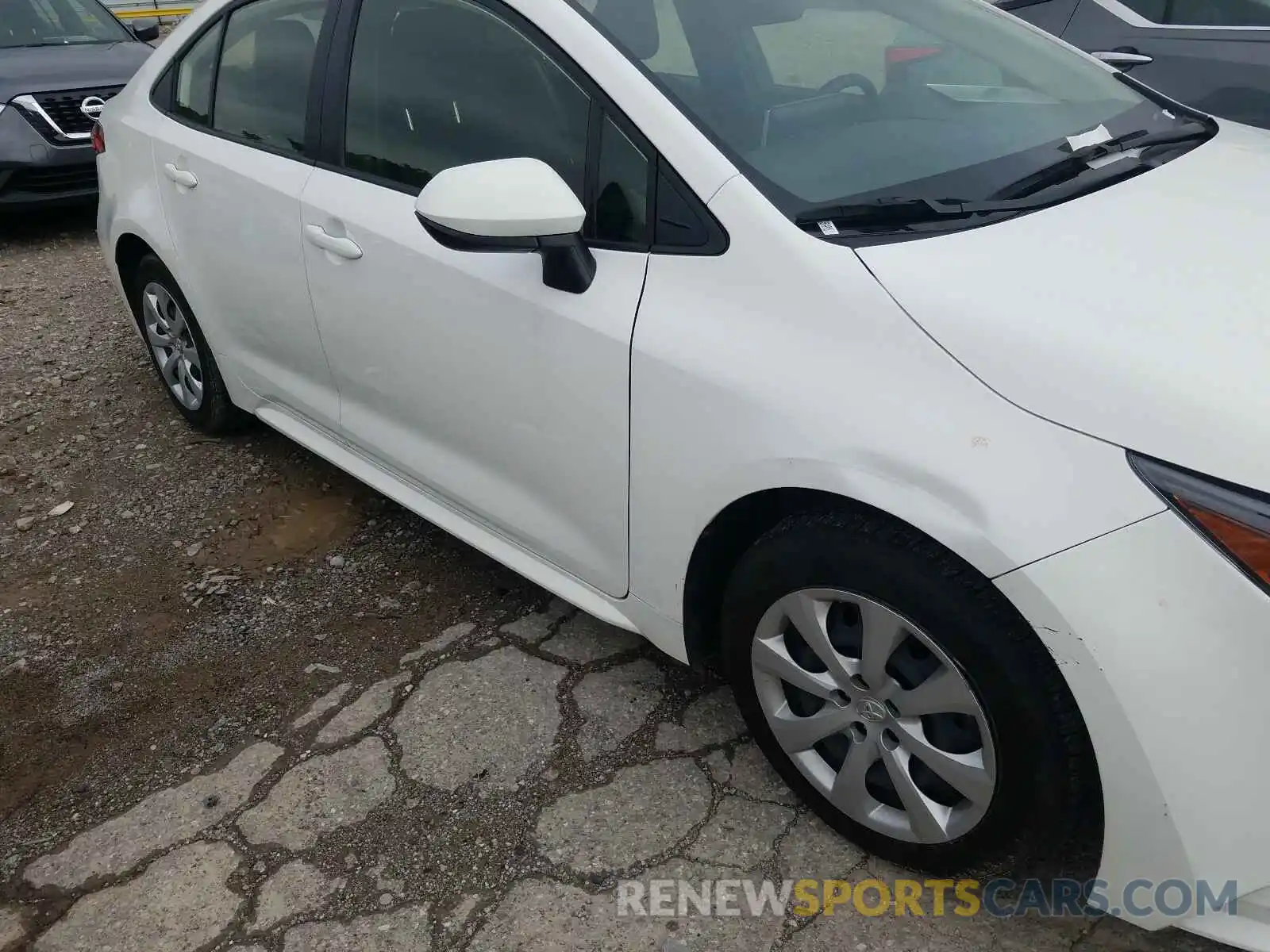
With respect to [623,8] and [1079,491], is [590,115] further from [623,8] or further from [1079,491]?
[1079,491]

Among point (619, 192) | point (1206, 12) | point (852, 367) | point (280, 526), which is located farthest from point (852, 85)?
point (1206, 12)

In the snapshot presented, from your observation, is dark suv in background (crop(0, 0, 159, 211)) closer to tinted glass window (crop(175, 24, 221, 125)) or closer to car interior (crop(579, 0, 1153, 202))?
tinted glass window (crop(175, 24, 221, 125))

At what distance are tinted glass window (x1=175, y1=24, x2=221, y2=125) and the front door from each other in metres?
0.81

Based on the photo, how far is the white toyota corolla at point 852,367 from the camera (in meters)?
1.43

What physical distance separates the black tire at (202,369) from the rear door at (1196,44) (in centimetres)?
332

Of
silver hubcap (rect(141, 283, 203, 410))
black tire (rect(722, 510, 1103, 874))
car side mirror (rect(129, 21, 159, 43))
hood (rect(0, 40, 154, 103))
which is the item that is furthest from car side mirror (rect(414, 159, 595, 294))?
car side mirror (rect(129, 21, 159, 43))

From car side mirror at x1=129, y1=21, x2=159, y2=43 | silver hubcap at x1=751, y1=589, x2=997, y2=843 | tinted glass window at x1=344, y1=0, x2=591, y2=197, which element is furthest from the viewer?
car side mirror at x1=129, y1=21, x2=159, y2=43

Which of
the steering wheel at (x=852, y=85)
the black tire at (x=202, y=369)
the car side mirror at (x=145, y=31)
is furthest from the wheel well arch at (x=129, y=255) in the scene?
the car side mirror at (x=145, y=31)

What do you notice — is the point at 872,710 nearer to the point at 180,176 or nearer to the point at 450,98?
the point at 450,98

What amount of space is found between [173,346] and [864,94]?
101 inches

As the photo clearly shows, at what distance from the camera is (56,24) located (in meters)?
6.73

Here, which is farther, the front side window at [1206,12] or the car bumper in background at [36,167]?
the car bumper in background at [36,167]

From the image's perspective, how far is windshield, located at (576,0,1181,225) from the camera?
1905 mm

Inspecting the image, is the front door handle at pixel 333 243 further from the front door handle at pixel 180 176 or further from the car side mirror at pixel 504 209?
the front door handle at pixel 180 176
